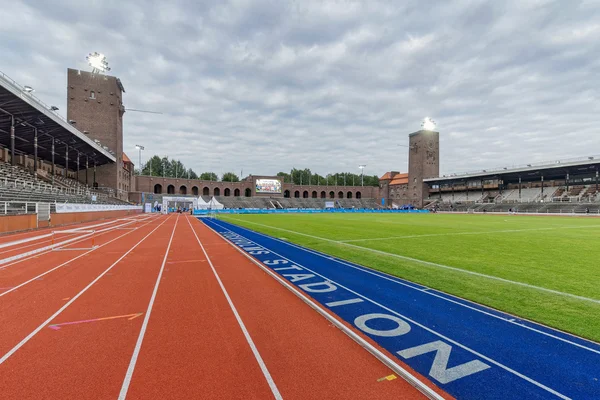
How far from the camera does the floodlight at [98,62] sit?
5246cm

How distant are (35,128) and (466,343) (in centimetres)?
4139

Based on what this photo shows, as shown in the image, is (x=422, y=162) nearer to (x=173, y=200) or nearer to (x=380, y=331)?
(x=173, y=200)

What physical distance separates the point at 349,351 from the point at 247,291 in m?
3.67

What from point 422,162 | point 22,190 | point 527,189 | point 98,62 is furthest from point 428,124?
point 22,190

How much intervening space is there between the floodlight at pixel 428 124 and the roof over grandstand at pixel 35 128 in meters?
90.8

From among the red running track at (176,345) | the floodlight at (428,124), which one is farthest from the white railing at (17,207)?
the floodlight at (428,124)

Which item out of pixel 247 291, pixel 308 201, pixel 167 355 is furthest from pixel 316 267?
pixel 308 201

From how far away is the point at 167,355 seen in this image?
431 centimetres

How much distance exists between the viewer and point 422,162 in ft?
303

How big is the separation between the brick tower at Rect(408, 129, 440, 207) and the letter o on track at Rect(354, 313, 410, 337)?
93.4 meters

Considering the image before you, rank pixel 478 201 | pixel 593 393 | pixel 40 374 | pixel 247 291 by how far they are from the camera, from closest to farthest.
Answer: pixel 593 393 < pixel 40 374 < pixel 247 291 < pixel 478 201

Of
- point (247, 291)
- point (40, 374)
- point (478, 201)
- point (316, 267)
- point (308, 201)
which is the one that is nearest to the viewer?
point (40, 374)

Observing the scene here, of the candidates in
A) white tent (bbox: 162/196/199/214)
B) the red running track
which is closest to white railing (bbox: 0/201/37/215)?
the red running track

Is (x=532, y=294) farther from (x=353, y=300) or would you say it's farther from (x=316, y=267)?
(x=316, y=267)
